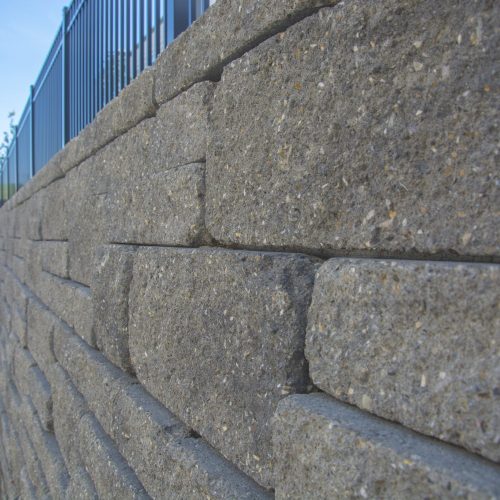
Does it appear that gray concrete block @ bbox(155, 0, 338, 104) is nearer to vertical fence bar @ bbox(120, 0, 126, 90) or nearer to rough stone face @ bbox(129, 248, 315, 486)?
rough stone face @ bbox(129, 248, 315, 486)

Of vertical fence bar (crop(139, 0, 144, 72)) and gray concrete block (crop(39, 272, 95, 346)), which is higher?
vertical fence bar (crop(139, 0, 144, 72))

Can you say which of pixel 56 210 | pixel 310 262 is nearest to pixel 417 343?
pixel 310 262

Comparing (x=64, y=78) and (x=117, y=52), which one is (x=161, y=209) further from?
(x=64, y=78)

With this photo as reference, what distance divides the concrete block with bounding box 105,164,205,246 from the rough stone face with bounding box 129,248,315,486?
77mm

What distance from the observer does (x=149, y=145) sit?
2.09 meters

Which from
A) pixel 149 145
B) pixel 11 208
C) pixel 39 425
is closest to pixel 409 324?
pixel 149 145

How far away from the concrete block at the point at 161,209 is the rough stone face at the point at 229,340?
0.08 metres

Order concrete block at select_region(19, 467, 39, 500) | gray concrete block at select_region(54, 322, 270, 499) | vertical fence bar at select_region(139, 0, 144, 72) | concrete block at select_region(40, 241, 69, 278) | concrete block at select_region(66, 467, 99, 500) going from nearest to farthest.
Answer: gray concrete block at select_region(54, 322, 270, 499), concrete block at select_region(66, 467, 99, 500), vertical fence bar at select_region(139, 0, 144, 72), concrete block at select_region(40, 241, 69, 278), concrete block at select_region(19, 467, 39, 500)

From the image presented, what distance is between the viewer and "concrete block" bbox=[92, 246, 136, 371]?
218 centimetres

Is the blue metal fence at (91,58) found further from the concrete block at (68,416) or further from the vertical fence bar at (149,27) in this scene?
the concrete block at (68,416)

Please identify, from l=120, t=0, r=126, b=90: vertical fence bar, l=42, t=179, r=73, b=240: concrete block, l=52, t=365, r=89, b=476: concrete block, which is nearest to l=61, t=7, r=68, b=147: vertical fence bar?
l=42, t=179, r=73, b=240: concrete block

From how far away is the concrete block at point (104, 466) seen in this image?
1859 millimetres

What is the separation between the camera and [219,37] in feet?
5.07

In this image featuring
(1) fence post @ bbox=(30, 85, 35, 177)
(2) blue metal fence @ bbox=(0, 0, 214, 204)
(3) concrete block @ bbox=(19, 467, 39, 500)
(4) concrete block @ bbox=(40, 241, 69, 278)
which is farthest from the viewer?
(1) fence post @ bbox=(30, 85, 35, 177)
